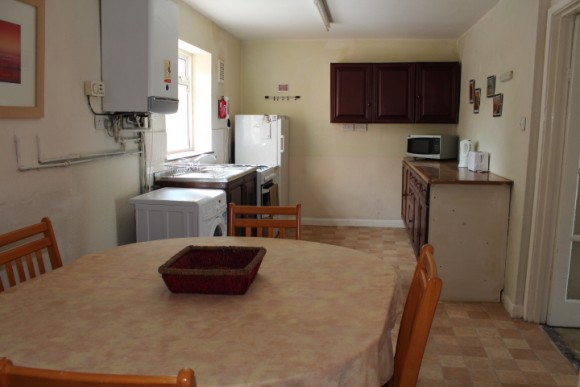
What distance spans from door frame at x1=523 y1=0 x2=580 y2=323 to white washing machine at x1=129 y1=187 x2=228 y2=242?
2155 millimetres

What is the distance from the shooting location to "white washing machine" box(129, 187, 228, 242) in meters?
3.14

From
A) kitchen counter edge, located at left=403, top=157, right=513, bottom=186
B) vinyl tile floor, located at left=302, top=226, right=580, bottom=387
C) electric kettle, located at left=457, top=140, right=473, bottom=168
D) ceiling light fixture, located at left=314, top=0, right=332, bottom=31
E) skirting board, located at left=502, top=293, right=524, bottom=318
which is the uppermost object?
ceiling light fixture, located at left=314, top=0, right=332, bottom=31

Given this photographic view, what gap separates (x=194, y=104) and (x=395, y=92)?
92.8 inches

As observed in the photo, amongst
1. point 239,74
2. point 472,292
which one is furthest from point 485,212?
point 239,74

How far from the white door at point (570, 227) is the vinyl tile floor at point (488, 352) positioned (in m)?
0.21

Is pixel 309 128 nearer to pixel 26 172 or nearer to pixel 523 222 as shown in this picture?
pixel 523 222

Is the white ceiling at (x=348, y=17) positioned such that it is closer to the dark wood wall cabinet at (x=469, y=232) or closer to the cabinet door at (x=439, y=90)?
the cabinet door at (x=439, y=90)

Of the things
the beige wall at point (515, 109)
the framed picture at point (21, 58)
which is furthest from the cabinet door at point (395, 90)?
the framed picture at point (21, 58)

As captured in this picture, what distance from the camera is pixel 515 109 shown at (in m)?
3.58

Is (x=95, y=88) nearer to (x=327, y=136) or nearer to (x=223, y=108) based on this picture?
(x=223, y=108)

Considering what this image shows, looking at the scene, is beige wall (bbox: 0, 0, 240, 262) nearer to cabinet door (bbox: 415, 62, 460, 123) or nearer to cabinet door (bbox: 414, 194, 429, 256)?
cabinet door (bbox: 414, 194, 429, 256)

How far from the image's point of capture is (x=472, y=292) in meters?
3.70

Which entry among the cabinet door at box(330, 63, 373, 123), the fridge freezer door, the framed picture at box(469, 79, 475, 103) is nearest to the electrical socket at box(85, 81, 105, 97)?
the fridge freezer door

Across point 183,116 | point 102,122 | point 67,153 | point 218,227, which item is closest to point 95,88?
point 102,122
